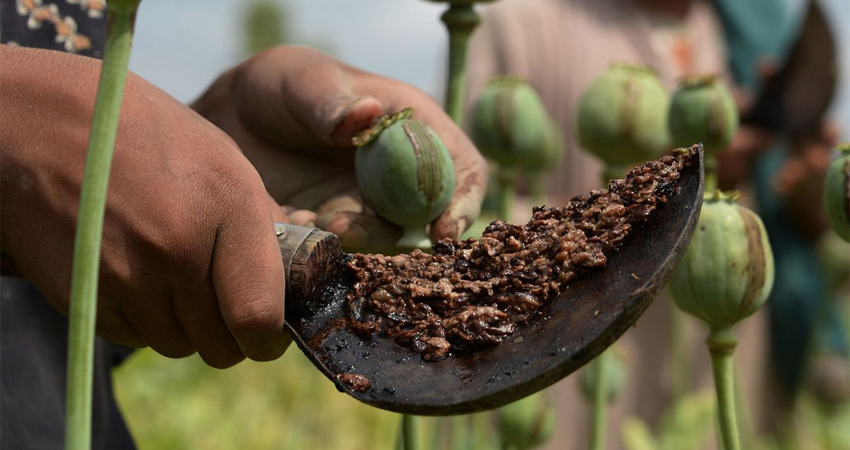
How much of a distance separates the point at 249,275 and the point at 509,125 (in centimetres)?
54

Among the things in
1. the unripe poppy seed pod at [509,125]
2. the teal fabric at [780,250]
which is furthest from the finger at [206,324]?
the teal fabric at [780,250]

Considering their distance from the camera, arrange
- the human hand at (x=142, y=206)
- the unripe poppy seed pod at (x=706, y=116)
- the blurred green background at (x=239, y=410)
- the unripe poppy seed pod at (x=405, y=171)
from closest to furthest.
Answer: the human hand at (x=142, y=206) → the unripe poppy seed pod at (x=405, y=171) → the unripe poppy seed pod at (x=706, y=116) → the blurred green background at (x=239, y=410)

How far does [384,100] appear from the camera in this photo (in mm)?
720

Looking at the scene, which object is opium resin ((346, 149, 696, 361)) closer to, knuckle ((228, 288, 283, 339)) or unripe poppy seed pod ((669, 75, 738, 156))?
knuckle ((228, 288, 283, 339))

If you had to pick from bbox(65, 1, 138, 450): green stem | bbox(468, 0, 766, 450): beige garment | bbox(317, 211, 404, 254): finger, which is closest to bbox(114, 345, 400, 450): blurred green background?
bbox(468, 0, 766, 450): beige garment

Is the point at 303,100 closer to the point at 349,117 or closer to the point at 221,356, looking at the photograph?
the point at 349,117

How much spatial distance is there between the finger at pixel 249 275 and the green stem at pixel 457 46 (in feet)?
0.87

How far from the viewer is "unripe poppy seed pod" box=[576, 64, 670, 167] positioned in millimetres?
938

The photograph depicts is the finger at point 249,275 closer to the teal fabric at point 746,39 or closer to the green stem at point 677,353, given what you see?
the green stem at point 677,353

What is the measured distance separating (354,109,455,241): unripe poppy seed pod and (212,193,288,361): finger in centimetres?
11

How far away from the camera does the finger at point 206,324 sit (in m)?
0.54

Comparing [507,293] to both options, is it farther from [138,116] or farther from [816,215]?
[816,215]

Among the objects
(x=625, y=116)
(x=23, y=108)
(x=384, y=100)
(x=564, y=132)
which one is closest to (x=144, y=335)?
(x=23, y=108)

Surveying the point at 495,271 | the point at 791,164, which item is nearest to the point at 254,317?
the point at 495,271
